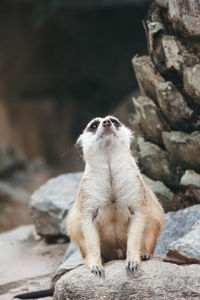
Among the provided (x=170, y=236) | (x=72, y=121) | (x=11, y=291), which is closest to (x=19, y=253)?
(x=11, y=291)

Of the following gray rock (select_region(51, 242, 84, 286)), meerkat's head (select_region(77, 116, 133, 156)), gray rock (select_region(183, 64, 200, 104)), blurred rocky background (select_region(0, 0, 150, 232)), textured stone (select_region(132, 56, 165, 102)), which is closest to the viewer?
meerkat's head (select_region(77, 116, 133, 156))

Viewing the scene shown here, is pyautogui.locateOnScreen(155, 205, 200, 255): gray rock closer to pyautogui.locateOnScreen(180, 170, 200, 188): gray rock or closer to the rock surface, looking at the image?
pyautogui.locateOnScreen(180, 170, 200, 188): gray rock

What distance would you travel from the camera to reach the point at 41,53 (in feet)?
42.1

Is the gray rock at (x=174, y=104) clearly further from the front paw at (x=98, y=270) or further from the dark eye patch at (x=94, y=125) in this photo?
the front paw at (x=98, y=270)

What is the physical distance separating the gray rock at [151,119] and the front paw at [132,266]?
2.16 metres

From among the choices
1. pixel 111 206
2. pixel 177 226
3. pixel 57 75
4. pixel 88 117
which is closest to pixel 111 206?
pixel 111 206

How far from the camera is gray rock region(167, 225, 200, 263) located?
151 inches

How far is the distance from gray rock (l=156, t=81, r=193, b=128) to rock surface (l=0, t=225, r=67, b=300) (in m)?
2.07

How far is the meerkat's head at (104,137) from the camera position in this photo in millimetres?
4078

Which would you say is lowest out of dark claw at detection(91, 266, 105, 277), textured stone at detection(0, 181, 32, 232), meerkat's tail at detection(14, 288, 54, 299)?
textured stone at detection(0, 181, 32, 232)

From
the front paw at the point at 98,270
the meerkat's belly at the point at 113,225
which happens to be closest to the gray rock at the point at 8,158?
the meerkat's belly at the point at 113,225

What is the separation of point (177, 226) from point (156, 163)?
928mm

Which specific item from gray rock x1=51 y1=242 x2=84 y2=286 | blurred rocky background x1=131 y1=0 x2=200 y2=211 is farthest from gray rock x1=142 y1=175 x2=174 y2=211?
gray rock x1=51 y1=242 x2=84 y2=286

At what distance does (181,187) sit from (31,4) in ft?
27.3
